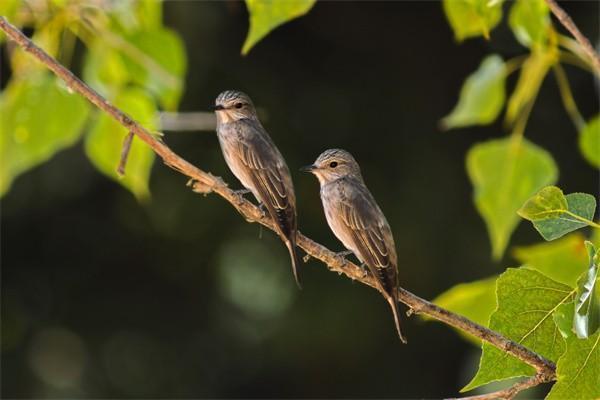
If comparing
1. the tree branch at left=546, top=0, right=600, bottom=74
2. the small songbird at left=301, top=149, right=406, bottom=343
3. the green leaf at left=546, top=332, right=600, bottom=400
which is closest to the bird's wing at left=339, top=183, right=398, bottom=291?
the small songbird at left=301, top=149, right=406, bottom=343

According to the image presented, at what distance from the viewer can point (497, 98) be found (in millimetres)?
2871

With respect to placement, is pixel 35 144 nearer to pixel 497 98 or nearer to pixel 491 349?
pixel 497 98

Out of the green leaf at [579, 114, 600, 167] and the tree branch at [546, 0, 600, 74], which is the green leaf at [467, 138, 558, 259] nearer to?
the green leaf at [579, 114, 600, 167]

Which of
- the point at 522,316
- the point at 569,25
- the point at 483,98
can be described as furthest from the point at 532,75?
the point at 522,316

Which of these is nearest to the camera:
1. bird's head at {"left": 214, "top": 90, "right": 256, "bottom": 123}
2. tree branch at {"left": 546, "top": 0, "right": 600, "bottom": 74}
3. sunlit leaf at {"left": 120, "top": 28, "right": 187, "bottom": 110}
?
tree branch at {"left": 546, "top": 0, "right": 600, "bottom": 74}

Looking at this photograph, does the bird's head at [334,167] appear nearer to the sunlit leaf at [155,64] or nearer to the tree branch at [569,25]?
the tree branch at [569,25]

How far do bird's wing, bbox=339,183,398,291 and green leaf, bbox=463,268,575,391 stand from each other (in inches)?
9.1

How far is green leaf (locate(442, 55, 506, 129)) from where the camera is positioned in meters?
2.83

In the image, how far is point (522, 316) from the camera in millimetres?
1610

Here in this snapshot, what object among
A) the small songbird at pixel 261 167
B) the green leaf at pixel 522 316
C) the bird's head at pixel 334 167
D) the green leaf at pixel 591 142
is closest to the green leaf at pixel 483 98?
the green leaf at pixel 591 142

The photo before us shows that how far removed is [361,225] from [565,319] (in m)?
0.58

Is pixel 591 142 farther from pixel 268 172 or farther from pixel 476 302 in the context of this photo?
pixel 268 172

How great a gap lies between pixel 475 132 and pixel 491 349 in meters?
5.37

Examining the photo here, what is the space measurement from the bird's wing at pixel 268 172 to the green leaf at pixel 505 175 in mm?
998
